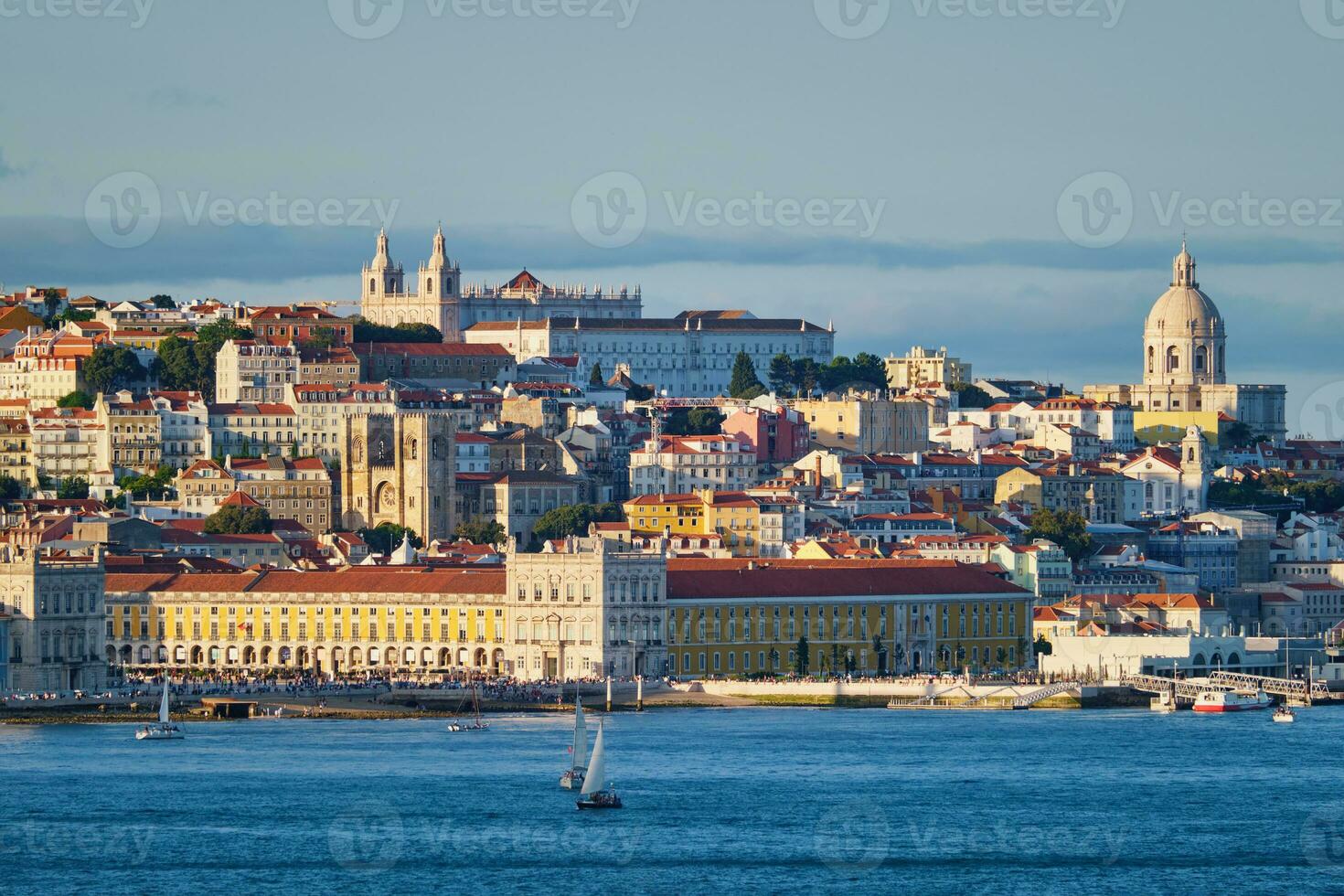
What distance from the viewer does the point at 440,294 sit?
12144cm

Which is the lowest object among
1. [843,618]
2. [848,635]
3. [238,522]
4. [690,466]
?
[848,635]

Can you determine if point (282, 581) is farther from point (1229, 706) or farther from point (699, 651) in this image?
point (1229, 706)

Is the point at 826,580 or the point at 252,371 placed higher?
the point at 252,371

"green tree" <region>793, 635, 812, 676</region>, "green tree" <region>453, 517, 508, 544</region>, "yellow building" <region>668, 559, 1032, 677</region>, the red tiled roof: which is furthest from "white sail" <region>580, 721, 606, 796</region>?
"green tree" <region>453, 517, 508, 544</region>

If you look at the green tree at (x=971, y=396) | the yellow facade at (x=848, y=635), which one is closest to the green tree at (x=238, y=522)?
the yellow facade at (x=848, y=635)

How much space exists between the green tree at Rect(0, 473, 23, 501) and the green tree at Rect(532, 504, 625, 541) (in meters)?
12.8

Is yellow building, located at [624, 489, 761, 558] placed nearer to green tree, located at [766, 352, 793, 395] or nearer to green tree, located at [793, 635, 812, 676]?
green tree, located at [793, 635, 812, 676]

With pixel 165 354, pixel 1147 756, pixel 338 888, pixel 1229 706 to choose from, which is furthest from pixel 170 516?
pixel 338 888

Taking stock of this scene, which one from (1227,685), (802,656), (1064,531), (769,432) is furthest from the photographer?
(769,432)

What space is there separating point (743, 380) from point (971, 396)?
11892 millimetres

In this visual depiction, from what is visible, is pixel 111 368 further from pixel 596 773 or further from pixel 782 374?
pixel 596 773

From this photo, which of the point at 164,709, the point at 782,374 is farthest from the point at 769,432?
the point at 164,709

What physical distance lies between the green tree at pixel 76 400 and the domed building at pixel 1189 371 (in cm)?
3789

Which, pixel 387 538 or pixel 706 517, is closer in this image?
pixel 706 517
